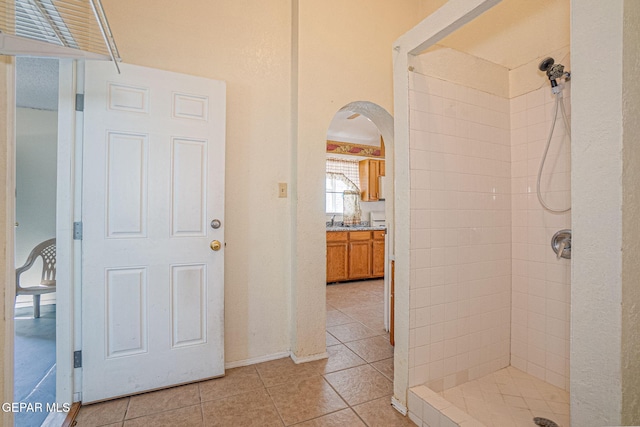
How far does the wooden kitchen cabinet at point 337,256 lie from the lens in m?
4.63

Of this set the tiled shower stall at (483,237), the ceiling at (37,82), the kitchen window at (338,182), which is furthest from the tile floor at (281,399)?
the kitchen window at (338,182)

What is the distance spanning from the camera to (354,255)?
4785 millimetres

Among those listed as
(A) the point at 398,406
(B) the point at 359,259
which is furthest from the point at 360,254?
(A) the point at 398,406

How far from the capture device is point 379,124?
8.93ft

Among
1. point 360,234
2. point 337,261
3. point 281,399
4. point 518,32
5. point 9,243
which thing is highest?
→ point 518,32

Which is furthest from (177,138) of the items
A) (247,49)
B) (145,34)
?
(247,49)

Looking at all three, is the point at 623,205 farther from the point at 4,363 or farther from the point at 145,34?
the point at 145,34

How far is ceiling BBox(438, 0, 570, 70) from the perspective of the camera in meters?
1.79

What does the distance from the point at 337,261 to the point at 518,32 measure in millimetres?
3525

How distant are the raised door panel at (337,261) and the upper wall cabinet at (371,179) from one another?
1315 millimetres

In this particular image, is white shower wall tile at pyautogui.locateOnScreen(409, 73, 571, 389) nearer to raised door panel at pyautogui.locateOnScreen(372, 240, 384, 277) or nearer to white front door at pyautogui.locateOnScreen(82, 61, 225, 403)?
white front door at pyautogui.locateOnScreen(82, 61, 225, 403)

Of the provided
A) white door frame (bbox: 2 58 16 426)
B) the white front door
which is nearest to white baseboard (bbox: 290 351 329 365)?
the white front door

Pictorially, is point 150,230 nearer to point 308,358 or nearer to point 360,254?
point 308,358

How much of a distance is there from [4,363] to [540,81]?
9.65 feet
